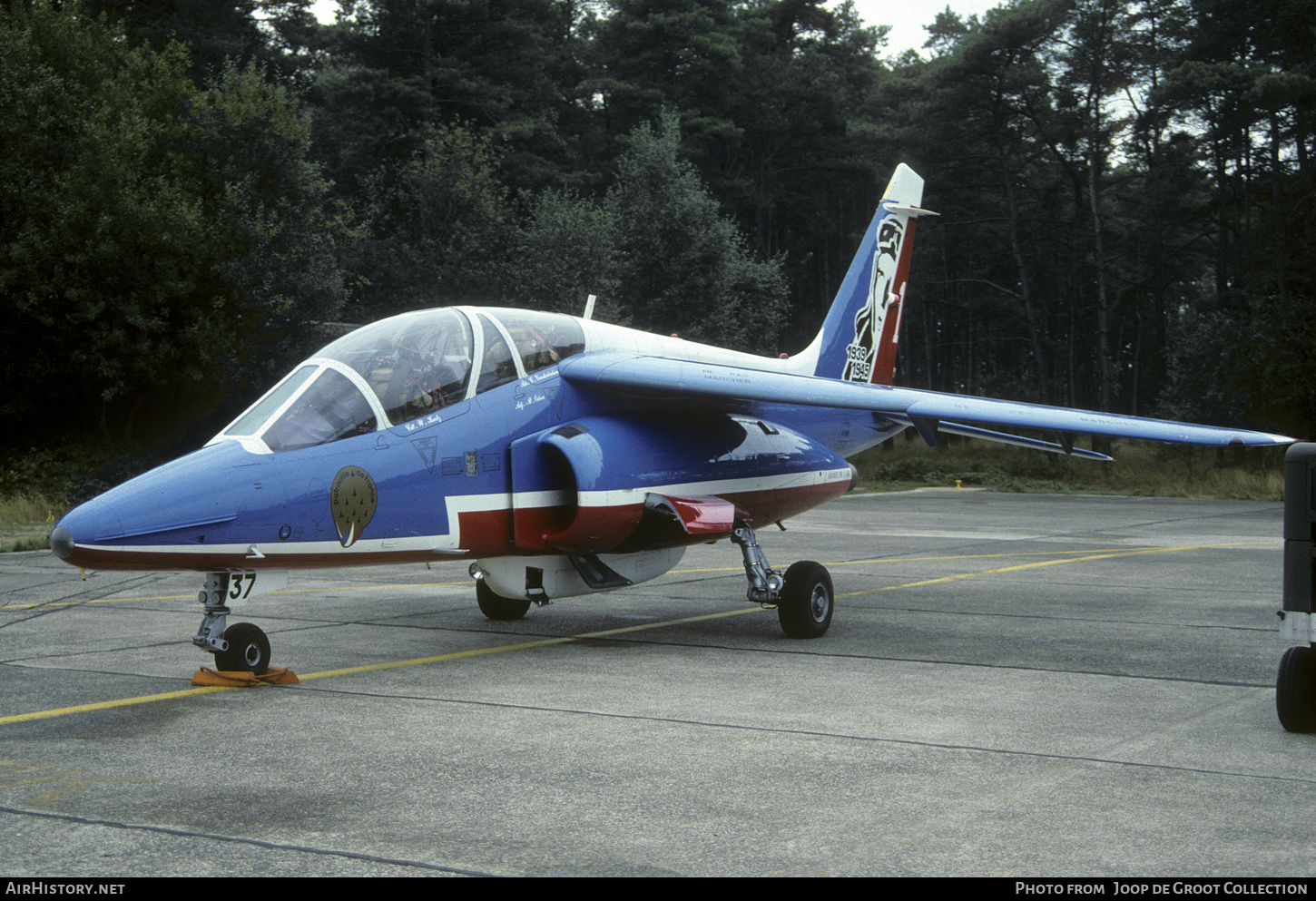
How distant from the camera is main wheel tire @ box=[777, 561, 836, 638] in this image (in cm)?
968

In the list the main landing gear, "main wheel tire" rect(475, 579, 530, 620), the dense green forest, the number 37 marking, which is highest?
the dense green forest

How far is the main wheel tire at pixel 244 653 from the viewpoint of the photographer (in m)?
7.59

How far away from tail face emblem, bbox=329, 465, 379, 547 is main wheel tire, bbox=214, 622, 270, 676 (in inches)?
35.4

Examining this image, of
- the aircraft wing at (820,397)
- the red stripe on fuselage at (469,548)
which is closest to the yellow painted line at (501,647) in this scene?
the red stripe on fuselage at (469,548)

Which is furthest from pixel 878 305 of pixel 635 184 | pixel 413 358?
pixel 635 184

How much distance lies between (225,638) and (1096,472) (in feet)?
112

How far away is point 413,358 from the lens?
834 centimetres

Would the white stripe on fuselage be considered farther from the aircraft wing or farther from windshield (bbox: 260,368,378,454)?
the aircraft wing

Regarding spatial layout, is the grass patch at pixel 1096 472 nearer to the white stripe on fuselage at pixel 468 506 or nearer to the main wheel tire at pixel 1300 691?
the white stripe on fuselage at pixel 468 506

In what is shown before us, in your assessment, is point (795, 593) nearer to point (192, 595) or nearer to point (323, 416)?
point (323, 416)

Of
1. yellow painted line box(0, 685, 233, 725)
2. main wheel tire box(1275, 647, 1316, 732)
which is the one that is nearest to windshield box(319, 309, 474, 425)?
yellow painted line box(0, 685, 233, 725)

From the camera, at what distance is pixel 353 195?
1722 inches

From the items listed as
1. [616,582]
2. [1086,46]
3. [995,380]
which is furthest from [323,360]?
[995,380]

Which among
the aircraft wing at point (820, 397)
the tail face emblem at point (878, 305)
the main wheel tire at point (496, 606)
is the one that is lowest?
the main wheel tire at point (496, 606)
